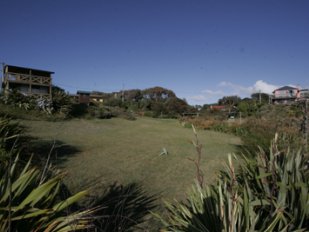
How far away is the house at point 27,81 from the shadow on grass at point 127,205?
22864mm

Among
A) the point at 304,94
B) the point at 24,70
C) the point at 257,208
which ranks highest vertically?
the point at 24,70

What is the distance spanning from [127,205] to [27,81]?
89.0 ft

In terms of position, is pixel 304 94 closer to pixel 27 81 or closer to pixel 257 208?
pixel 257 208

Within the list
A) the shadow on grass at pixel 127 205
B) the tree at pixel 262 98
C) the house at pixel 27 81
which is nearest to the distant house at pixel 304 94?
the shadow on grass at pixel 127 205

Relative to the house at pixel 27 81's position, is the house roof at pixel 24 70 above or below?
above

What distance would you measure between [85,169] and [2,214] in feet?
16.6

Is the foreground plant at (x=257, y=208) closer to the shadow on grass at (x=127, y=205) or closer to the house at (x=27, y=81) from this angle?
the shadow on grass at (x=127, y=205)

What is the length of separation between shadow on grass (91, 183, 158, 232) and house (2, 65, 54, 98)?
22.9 meters

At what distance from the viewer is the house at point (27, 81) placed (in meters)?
26.0

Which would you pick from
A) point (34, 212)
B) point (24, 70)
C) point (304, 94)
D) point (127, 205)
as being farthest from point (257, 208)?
point (24, 70)

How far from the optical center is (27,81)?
26891mm

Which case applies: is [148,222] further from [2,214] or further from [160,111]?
[160,111]

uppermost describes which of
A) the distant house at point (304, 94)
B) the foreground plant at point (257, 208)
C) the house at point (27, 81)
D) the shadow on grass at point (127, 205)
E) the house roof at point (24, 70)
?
the house roof at point (24, 70)

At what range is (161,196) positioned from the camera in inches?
205
